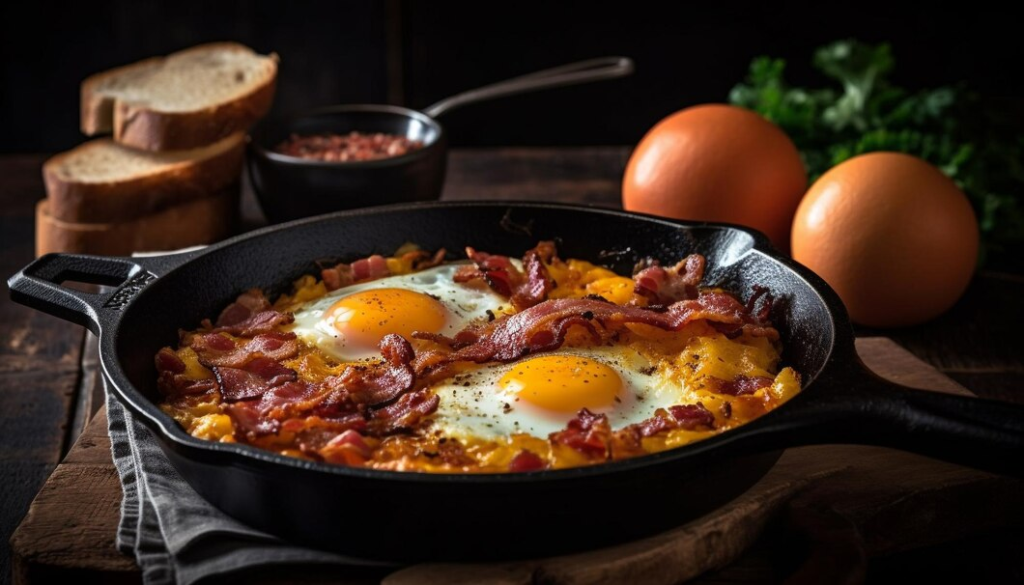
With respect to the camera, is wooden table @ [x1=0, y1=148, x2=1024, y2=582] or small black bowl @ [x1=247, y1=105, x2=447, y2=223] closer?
wooden table @ [x1=0, y1=148, x2=1024, y2=582]

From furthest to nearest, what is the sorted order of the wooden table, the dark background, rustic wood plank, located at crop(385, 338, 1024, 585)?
the dark background, the wooden table, rustic wood plank, located at crop(385, 338, 1024, 585)

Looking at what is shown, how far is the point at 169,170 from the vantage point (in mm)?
5148

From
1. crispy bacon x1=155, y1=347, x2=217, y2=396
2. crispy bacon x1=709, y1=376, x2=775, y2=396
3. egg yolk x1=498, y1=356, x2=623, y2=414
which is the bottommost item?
crispy bacon x1=155, y1=347, x2=217, y2=396

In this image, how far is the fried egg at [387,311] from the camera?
343cm

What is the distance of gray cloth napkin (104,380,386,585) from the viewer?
2.49m

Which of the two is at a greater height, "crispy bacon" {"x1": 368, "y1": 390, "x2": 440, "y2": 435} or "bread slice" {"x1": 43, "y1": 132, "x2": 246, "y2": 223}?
"crispy bacon" {"x1": 368, "y1": 390, "x2": 440, "y2": 435}

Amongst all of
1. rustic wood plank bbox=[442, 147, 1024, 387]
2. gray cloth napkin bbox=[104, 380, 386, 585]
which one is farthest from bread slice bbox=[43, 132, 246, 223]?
gray cloth napkin bbox=[104, 380, 386, 585]

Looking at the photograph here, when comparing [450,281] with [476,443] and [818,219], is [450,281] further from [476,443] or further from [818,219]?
[818,219]

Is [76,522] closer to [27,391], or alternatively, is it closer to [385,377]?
[385,377]

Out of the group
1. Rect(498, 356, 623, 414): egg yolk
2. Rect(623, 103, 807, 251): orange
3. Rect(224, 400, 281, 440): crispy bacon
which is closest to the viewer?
Rect(224, 400, 281, 440): crispy bacon

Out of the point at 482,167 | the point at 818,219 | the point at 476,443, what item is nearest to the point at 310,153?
the point at 482,167

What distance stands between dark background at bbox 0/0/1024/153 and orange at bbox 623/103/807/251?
283cm

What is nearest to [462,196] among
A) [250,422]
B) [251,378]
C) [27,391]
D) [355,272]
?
[355,272]

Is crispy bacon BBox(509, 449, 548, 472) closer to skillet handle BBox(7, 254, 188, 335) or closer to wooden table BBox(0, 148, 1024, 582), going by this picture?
wooden table BBox(0, 148, 1024, 582)
